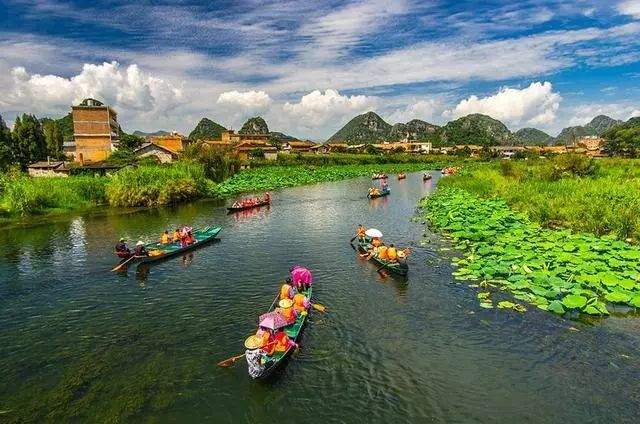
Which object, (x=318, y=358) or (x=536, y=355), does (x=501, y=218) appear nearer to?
(x=536, y=355)

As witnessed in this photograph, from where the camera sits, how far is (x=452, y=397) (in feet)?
34.9

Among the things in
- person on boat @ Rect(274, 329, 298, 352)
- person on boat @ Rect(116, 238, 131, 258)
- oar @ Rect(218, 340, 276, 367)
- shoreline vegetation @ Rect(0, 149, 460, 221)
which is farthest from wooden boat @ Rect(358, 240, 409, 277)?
shoreline vegetation @ Rect(0, 149, 460, 221)

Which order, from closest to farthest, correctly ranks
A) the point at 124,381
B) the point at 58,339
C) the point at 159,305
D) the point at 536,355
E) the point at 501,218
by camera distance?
1. the point at 124,381
2. the point at 536,355
3. the point at 58,339
4. the point at 159,305
5. the point at 501,218

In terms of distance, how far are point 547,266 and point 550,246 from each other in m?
2.71

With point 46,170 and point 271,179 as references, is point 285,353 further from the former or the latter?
point 271,179

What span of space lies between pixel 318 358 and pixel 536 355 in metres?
6.34

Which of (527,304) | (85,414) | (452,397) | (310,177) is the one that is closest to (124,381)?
(85,414)

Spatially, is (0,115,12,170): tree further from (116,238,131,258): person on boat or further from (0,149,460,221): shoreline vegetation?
(116,238,131,258): person on boat

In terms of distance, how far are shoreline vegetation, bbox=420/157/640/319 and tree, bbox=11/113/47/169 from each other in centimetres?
5659

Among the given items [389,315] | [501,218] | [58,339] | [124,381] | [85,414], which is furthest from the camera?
[501,218]

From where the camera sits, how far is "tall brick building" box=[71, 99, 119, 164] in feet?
252

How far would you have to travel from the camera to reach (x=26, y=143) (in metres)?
60.8

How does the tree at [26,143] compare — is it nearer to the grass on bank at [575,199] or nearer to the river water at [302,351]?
the river water at [302,351]

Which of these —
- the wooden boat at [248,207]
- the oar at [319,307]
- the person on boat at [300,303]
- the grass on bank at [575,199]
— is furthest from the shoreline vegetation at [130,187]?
the person on boat at [300,303]
